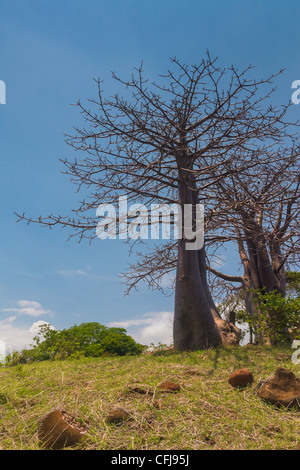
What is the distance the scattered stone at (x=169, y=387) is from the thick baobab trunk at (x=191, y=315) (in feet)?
10.6

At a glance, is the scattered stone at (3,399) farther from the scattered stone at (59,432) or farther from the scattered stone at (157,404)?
the scattered stone at (157,404)

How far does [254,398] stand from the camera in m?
4.22

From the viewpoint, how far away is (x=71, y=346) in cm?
967

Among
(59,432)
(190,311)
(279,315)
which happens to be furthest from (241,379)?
(279,315)

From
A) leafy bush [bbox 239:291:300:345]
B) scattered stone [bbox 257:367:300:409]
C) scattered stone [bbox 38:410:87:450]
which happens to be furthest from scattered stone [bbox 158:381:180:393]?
leafy bush [bbox 239:291:300:345]

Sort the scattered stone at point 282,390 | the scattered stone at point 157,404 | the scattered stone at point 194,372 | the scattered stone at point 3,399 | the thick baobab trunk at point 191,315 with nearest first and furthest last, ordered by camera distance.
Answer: the scattered stone at point 157,404
the scattered stone at point 282,390
the scattered stone at point 3,399
the scattered stone at point 194,372
the thick baobab trunk at point 191,315

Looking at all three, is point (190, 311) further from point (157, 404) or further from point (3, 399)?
point (3, 399)

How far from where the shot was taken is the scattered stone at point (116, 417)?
353cm

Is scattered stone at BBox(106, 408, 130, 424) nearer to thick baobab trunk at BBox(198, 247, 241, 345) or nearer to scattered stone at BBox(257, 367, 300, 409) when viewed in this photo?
scattered stone at BBox(257, 367, 300, 409)

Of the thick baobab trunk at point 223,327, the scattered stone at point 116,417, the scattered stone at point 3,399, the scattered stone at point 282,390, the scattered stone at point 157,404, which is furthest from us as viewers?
the thick baobab trunk at point 223,327

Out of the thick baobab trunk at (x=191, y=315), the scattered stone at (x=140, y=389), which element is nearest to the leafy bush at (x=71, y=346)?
the thick baobab trunk at (x=191, y=315)

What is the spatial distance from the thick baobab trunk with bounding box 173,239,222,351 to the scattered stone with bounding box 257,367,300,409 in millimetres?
3377

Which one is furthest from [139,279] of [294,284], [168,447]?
[168,447]
